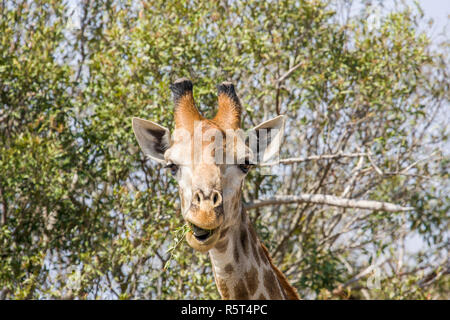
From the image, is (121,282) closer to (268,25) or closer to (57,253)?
(57,253)

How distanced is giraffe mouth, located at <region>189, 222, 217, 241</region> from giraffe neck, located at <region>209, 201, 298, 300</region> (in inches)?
16.6

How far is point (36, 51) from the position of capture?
8.88 metres

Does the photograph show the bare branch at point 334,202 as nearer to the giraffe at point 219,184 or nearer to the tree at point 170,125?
the tree at point 170,125

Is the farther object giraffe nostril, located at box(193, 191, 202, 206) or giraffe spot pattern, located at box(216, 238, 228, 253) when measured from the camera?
giraffe spot pattern, located at box(216, 238, 228, 253)

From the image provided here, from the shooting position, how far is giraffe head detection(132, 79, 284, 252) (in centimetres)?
411

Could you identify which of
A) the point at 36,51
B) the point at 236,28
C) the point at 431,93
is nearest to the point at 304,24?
the point at 236,28

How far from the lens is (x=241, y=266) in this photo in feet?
15.7

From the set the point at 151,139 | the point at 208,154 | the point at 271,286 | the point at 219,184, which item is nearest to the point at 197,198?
the point at 219,184

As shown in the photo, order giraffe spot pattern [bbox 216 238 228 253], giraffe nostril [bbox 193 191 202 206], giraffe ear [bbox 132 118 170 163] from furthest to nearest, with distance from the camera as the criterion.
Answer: giraffe ear [bbox 132 118 170 163] < giraffe spot pattern [bbox 216 238 228 253] < giraffe nostril [bbox 193 191 202 206]

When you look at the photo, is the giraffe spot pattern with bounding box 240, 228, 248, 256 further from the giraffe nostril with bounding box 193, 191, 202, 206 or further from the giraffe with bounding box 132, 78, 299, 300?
the giraffe nostril with bounding box 193, 191, 202, 206

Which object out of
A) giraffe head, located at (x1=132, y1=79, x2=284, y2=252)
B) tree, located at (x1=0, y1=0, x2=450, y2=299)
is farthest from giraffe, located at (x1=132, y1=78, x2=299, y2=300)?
tree, located at (x1=0, y1=0, x2=450, y2=299)

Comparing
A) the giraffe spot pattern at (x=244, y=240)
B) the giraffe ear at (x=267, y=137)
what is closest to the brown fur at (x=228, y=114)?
the giraffe ear at (x=267, y=137)

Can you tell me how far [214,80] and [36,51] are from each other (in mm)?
2448

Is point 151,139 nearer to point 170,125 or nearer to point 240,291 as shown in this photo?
point 240,291
